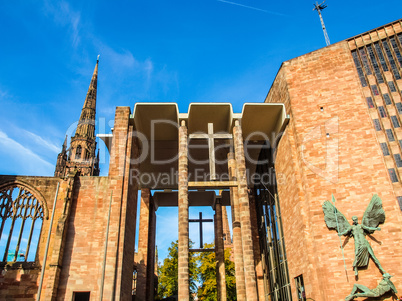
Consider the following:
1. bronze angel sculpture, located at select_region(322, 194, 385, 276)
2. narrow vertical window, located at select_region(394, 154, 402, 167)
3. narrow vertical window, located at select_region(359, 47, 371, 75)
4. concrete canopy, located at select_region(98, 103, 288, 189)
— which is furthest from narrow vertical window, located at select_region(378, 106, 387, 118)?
bronze angel sculpture, located at select_region(322, 194, 385, 276)

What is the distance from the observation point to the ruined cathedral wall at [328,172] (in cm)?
1571

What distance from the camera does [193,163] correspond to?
88.7 feet

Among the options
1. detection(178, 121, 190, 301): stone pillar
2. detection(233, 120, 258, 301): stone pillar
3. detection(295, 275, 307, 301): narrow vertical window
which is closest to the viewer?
detection(178, 121, 190, 301): stone pillar

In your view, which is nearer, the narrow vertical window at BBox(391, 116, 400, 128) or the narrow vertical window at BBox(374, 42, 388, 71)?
the narrow vertical window at BBox(391, 116, 400, 128)

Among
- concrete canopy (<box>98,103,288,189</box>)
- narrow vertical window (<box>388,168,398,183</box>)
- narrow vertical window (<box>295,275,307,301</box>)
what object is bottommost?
narrow vertical window (<box>295,275,307,301</box>)

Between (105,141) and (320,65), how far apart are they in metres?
14.4

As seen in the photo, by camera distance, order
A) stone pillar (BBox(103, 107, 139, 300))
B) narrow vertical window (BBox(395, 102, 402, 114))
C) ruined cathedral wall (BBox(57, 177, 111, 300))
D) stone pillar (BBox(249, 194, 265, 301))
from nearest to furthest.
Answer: stone pillar (BBox(103, 107, 139, 300)), ruined cathedral wall (BBox(57, 177, 111, 300)), narrow vertical window (BBox(395, 102, 402, 114)), stone pillar (BBox(249, 194, 265, 301))

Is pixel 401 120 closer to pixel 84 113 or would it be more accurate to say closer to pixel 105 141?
pixel 105 141

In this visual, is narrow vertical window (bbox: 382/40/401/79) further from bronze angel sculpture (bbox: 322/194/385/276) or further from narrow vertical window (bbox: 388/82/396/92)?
bronze angel sculpture (bbox: 322/194/385/276)

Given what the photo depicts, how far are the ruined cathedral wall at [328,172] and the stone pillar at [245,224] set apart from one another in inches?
104

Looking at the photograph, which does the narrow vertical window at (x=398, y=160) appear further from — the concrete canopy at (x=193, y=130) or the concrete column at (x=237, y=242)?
the concrete column at (x=237, y=242)

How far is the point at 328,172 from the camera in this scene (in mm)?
17688

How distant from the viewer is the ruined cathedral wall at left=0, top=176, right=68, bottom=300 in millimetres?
18438

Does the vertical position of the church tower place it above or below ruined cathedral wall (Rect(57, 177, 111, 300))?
above
